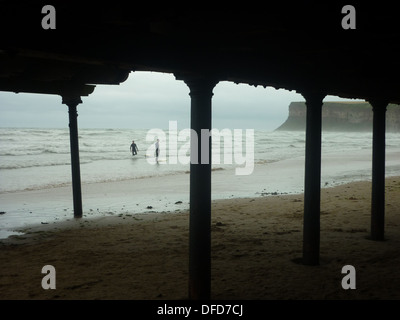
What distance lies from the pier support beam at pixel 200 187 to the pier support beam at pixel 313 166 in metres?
2.49

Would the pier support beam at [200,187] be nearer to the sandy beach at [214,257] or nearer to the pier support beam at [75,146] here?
the sandy beach at [214,257]

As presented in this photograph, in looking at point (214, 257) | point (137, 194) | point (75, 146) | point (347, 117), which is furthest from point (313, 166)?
point (347, 117)

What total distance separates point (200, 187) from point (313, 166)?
2665mm

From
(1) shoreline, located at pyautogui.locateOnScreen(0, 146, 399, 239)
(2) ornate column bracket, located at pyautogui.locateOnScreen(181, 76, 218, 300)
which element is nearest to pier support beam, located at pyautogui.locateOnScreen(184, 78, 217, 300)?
(2) ornate column bracket, located at pyautogui.locateOnScreen(181, 76, 218, 300)

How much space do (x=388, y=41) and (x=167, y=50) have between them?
2493 mm

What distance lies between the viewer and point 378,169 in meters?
9.14

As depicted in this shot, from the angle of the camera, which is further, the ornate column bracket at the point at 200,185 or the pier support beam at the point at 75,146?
the pier support beam at the point at 75,146

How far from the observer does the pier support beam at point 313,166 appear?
284 inches

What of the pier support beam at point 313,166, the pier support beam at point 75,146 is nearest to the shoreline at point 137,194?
the pier support beam at point 75,146

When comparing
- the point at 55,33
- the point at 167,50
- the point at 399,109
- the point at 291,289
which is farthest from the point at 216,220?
the point at 399,109

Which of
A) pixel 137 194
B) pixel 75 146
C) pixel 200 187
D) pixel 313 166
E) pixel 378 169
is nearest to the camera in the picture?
pixel 200 187

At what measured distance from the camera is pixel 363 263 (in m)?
7.77

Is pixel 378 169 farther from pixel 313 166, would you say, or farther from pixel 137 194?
pixel 137 194

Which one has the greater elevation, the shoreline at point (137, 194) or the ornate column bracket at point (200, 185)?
the ornate column bracket at point (200, 185)
